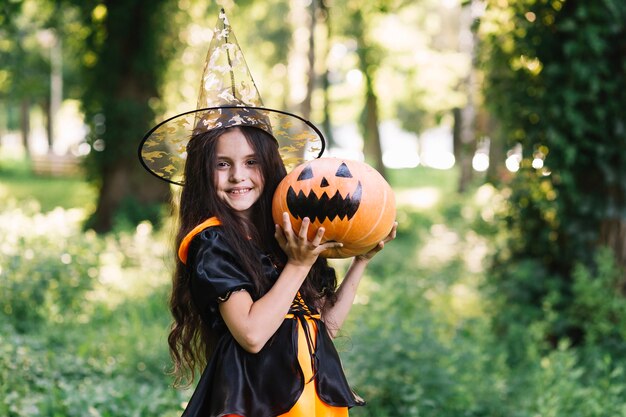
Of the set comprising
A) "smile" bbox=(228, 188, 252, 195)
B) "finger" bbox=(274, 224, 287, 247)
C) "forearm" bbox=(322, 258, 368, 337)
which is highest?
"smile" bbox=(228, 188, 252, 195)

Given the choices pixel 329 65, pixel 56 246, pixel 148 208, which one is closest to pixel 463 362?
pixel 56 246

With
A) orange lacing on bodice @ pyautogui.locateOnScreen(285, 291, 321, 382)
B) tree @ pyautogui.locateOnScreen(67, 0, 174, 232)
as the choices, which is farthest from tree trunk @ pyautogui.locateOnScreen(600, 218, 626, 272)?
tree @ pyautogui.locateOnScreen(67, 0, 174, 232)

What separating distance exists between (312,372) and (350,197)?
58cm

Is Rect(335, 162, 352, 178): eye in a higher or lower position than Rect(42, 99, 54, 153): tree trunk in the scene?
lower

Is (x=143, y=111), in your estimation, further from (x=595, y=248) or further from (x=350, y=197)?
(x=350, y=197)

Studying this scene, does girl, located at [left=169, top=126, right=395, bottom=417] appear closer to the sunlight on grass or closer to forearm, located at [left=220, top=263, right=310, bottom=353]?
forearm, located at [left=220, top=263, right=310, bottom=353]


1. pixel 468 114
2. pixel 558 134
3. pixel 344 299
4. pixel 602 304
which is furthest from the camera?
pixel 468 114

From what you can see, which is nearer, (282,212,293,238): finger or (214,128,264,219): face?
(282,212,293,238): finger

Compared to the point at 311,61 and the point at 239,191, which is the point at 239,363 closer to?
the point at 239,191

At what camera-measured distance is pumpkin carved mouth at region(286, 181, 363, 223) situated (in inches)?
90.4

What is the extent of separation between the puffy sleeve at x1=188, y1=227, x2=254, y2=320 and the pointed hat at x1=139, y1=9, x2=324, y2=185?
1.25 feet

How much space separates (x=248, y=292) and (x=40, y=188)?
68.8 ft

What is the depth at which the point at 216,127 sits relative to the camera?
2.46 meters

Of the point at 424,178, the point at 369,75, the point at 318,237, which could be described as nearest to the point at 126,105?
the point at 369,75
